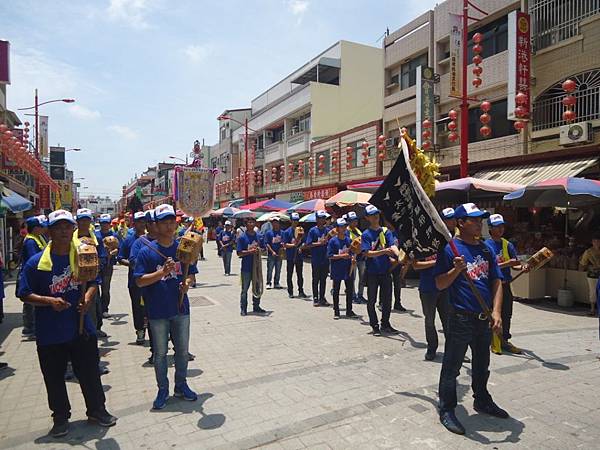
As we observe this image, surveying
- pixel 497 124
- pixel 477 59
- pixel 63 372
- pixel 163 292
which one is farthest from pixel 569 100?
pixel 63 372

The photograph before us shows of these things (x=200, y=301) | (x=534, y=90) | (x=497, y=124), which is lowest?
(x=200, y=301)

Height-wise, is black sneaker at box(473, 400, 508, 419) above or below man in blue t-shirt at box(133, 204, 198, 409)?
below

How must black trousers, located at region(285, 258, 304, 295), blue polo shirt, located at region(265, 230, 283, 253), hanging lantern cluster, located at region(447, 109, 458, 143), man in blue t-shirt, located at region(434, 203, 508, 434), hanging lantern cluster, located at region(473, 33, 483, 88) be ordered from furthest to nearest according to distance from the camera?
hanging lantern cluster, located at region(447, 109, 458, 143) < hanging lantern cluster, located at region(473, 33, 483, 88) < blue polo shirt, located at region(265, 230, 283, 253) < black trousers, located at region(285, 258, 304, 295) < man in blue t-shirt, located at region(434, 203, 508, 434)

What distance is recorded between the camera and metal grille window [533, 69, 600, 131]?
12211 millimetres

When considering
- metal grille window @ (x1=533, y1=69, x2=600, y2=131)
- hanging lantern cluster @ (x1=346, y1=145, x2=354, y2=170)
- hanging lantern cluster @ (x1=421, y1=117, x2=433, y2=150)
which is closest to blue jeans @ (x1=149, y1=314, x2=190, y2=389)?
metal grille window @ (x1=533, y1=69, x2=600, y2=131)

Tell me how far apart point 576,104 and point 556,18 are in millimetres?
2792

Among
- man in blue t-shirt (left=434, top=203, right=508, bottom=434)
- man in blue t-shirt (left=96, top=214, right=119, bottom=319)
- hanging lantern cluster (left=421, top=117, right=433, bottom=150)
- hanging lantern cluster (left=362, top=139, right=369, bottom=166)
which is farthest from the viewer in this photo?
hanging lantern cluster (left=362, top=139, right=369, bottom=166)

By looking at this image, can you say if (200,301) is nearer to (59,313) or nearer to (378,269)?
(378,269)

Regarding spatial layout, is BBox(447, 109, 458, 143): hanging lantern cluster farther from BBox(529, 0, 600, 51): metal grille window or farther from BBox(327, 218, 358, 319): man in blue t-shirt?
BBox(327, 218, 358, 319): man in blue t-shirt

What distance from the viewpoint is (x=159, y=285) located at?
431 cm

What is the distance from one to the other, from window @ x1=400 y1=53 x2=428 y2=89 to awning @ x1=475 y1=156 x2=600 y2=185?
22.8ft

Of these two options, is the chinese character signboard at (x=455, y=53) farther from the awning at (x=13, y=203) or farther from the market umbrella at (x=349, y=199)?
the awning at (x=13, y=203)

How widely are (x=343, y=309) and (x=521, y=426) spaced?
5468mm

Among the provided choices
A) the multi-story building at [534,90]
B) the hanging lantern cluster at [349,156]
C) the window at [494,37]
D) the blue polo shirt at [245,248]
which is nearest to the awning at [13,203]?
the blue polo shirt at [245,248]
